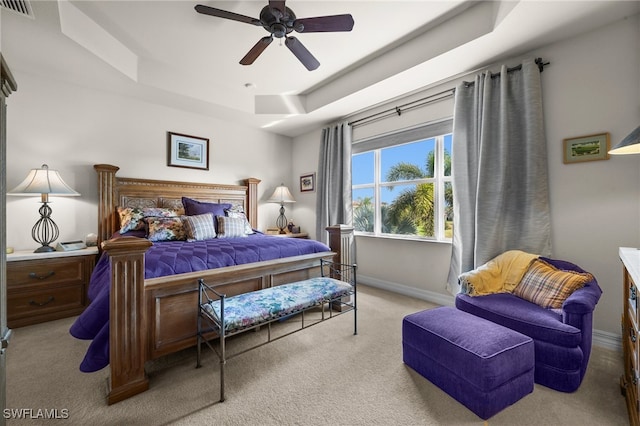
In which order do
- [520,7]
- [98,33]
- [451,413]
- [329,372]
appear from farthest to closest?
[98,33] < [520,7] < [329,372] < [451,413]

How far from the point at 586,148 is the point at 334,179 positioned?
9.43 ft

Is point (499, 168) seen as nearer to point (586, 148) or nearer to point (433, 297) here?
point (586, 148)

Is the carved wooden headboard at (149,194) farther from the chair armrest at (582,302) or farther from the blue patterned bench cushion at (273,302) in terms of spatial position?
the chair armrest at (582,302)

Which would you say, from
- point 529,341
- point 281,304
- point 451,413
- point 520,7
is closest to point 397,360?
point 451,413

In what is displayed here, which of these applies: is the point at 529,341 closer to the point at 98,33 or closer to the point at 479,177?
the point at 479,177

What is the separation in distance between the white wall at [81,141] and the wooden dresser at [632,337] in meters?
4.48

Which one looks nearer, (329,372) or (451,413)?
(451,413)

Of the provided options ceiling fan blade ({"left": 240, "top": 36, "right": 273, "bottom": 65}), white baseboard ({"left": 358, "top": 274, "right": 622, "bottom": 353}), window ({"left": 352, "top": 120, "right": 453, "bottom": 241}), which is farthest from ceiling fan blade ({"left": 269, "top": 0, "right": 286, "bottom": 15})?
white baseboard ({"left": 358, "top": 274, "right": 622, "bottom": 353})

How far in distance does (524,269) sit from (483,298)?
465mm

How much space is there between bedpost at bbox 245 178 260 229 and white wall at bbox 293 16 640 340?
3780mm

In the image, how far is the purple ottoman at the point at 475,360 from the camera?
1445 mm

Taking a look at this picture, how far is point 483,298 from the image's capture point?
2.16 m

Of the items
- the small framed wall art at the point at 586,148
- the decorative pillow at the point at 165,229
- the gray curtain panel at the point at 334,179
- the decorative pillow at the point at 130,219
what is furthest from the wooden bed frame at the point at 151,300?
the small framed wall art at the point at 586,148

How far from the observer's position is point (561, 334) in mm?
1649
